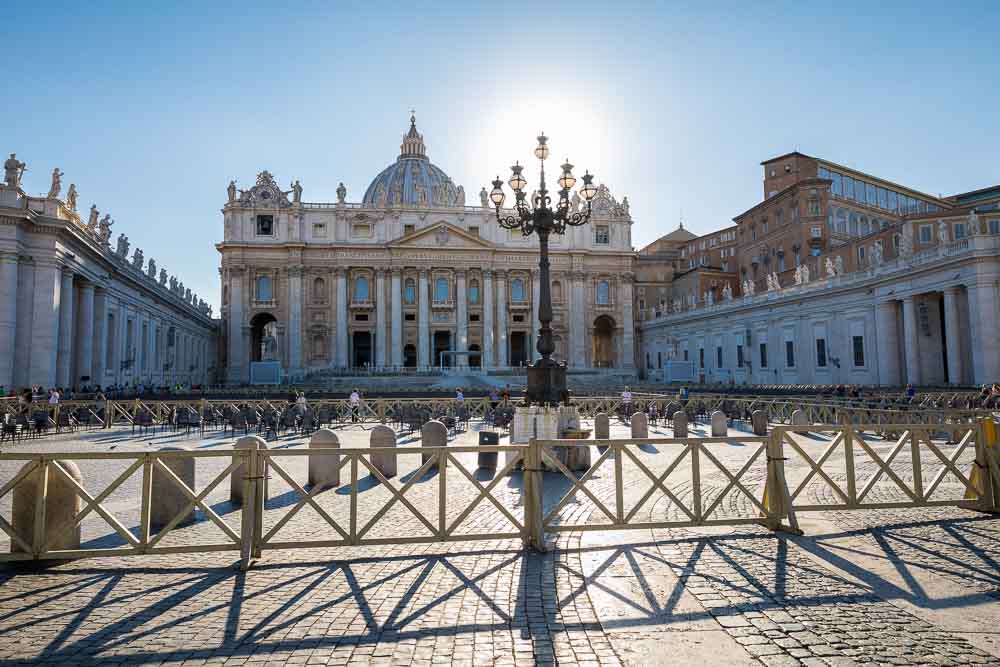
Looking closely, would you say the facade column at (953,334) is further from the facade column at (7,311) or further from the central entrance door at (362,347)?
the central entrance door at (362,347)

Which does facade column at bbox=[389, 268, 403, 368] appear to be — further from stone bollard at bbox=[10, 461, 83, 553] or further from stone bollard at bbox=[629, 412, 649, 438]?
stone bollard at bbox=[10, 461, 83, 553]

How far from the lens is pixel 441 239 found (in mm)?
62031

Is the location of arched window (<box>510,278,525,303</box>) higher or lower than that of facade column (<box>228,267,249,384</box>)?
higher

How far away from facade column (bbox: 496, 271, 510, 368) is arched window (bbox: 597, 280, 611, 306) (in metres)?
10.7

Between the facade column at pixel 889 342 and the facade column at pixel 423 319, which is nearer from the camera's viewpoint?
the facade column at pixel 889 342

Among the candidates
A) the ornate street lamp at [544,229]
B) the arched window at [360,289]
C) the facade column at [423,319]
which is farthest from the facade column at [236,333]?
the ornate street lamp at [544,229]

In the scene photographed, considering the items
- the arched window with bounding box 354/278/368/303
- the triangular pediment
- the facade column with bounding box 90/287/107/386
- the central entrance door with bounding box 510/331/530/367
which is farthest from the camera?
the central entrance door with bounding box 510/331/530/367

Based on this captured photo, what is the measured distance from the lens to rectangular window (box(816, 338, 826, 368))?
38.1 m

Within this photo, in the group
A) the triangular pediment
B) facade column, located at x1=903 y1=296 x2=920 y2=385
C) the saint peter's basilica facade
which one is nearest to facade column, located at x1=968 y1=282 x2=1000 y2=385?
facade column, located at x1=903 y1=296 x2=920 y2=385

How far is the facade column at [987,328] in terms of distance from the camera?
86.9ft

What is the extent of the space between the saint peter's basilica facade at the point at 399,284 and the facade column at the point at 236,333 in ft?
0.32

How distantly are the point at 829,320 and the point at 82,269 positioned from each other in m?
41.6

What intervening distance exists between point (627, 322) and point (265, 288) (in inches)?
1498

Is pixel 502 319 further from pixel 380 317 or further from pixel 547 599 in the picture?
pixel 547 599
